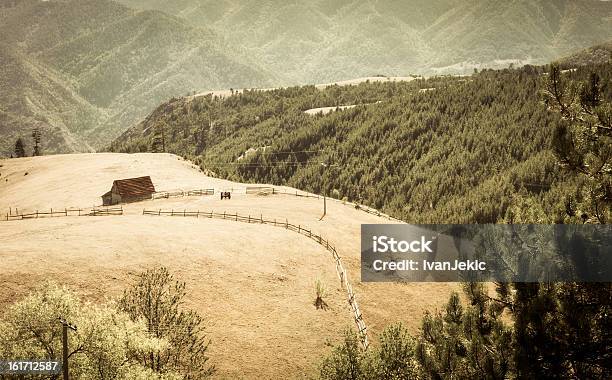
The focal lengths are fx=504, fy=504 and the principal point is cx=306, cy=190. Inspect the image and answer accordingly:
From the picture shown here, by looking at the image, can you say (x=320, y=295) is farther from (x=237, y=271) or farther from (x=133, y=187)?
(x=133, y=187)

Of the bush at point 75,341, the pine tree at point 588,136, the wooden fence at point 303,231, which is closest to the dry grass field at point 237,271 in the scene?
the wooden fence at point 303,231

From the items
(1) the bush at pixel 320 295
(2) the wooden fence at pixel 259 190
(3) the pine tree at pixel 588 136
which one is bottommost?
(1) the bush at pixel 320 295

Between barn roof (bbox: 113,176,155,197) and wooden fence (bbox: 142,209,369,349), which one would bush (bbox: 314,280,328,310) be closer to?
wooden fence (bbox: 142,209,369,349)

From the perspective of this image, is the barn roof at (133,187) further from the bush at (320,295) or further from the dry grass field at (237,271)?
the bush at (320,295)

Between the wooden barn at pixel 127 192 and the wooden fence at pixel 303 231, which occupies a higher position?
the wooden barn at pixel 127 192

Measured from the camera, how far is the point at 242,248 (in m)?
58.0

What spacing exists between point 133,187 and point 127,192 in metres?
1.59

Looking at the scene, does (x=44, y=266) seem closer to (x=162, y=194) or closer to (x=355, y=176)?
(x=162, y=194)

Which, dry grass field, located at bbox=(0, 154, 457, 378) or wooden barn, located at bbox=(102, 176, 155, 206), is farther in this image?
wooden barn, located at bbox=(102, 176, 155, 206)

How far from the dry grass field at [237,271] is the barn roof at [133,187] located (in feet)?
23.6

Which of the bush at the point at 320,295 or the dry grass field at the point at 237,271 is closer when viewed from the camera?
the dry grass field at the point at 237,271

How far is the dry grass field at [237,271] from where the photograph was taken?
42.6 meters

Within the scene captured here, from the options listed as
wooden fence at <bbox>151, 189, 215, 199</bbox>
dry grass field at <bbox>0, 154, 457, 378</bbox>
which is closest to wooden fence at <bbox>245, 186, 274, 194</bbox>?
wooden fence at <bbox>151, 189, 215, 199</bbox>

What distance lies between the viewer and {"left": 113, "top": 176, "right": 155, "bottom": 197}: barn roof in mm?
85875
